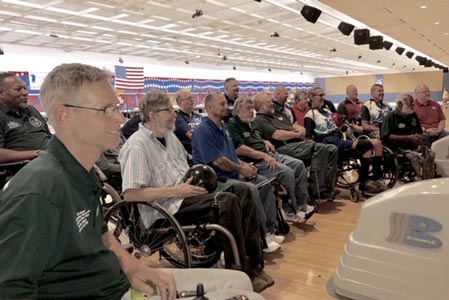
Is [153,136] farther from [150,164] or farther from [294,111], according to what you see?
[294,111]

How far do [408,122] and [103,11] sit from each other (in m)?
7.11

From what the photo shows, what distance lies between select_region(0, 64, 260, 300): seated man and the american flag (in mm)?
12461

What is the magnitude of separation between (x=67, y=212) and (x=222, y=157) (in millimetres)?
2024

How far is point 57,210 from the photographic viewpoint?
972mm

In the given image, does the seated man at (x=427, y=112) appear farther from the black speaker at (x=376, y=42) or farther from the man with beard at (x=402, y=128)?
the black speaker at (x=376, y=42)

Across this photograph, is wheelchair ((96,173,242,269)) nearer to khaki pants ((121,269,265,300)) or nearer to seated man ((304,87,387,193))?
khaki pants ((121,269,265,300))

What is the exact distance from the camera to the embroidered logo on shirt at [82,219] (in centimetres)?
105

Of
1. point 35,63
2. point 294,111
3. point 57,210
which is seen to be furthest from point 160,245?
point 35,63

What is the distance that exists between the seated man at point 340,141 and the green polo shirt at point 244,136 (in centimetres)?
98

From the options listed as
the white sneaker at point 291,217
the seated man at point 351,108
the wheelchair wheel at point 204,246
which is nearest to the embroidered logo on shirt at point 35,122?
the wheelchair wheel at point 204,246

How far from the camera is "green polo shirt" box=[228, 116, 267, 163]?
11.8ft

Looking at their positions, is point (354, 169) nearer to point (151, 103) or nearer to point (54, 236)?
point (151, 103)

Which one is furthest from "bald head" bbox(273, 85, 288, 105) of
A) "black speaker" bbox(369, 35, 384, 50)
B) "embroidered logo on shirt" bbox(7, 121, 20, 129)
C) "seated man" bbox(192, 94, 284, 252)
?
"black speaker" bbox(369, 35, 384, 50)

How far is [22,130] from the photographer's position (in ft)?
10.7
